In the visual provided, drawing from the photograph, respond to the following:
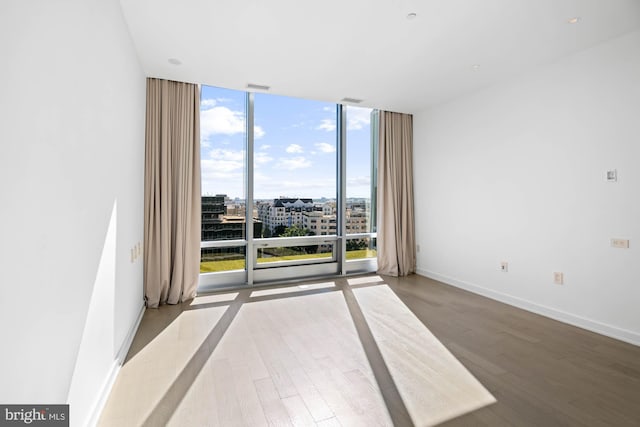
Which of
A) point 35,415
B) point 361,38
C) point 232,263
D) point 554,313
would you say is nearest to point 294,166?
point 232,263

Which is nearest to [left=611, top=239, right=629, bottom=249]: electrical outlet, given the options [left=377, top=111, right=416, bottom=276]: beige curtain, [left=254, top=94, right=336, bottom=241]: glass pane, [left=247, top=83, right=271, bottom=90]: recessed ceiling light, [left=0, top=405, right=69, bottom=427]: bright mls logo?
[left=377, top=111, right=416, bottom=276]: beige curtain

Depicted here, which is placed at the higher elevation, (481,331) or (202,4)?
(202,4)

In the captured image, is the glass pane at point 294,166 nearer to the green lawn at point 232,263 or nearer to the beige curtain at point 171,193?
the green lawn at point 232,263

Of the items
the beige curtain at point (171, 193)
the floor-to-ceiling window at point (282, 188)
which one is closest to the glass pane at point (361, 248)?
the floor-to-ceiling window at point (282, 188)

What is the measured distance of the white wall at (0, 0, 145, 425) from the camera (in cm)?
98

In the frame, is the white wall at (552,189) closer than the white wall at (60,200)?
No

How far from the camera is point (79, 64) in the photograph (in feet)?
5.10

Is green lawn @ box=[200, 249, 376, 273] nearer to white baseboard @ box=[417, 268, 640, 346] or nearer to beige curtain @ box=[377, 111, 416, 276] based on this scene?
beige curtain @ box=[377, 111, 416, 276]

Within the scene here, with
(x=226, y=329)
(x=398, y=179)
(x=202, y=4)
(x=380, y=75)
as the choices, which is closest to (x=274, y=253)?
(x=226, y=329)

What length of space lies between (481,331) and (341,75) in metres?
3.27

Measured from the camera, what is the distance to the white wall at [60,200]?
981mm

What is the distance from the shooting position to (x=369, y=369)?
2414 mm

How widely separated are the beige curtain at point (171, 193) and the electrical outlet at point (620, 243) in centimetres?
466

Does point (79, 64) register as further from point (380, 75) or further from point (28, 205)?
point (380, 75)
